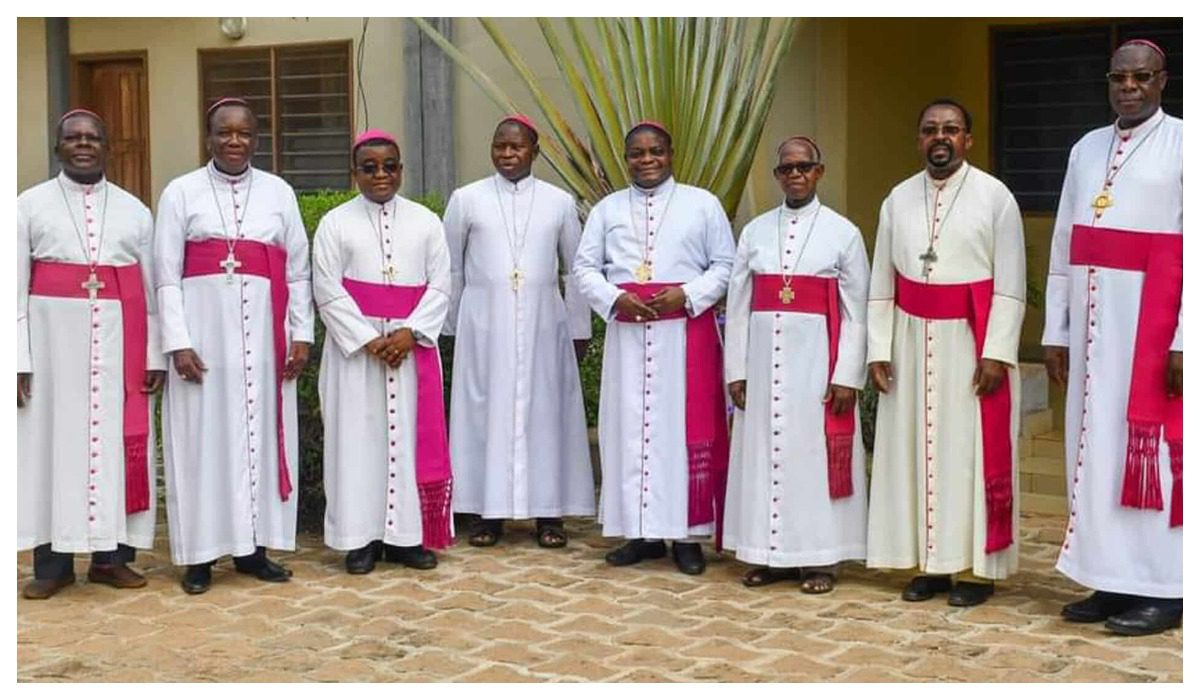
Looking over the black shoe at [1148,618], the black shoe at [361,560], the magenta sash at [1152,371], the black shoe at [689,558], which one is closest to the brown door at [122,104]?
the black shoe at [361,560]

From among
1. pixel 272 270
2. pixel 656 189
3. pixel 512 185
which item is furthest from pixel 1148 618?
pixel 272 270

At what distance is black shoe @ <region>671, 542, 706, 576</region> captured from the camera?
22.7 feet

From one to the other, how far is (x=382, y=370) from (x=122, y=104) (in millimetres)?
7021

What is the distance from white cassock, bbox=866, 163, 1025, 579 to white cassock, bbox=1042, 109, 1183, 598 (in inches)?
8.2

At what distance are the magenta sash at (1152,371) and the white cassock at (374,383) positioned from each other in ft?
9.21

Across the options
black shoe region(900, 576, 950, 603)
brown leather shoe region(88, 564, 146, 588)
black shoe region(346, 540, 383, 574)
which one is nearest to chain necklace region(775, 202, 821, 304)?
black shoe region(900, 576, 950, 603)

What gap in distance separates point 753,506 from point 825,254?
41.5 inches

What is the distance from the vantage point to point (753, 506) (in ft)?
22.0

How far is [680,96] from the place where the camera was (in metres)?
9.09

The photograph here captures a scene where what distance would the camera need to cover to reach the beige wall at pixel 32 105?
1305cm
